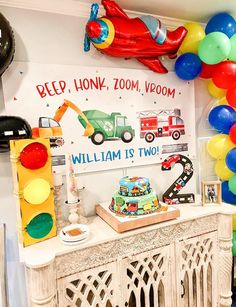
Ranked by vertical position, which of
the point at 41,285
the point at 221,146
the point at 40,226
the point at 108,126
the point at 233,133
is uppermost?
the point at 108,126

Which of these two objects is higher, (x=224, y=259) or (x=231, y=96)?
(x=231, y=96)

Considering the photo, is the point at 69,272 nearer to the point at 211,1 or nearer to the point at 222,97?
the point at 222,97

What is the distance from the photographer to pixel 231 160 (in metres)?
1.90

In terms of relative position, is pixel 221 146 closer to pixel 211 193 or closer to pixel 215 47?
pixel 211 193

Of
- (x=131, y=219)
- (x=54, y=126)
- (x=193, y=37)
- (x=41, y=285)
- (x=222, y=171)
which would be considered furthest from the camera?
(x=222, y=171)

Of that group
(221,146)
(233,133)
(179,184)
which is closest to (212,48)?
(233,133)

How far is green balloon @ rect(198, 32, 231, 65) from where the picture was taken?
5.49 ft

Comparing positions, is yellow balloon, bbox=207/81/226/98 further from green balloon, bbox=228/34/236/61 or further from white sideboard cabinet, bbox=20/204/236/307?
white sideboard cabinet, bbox=20/204/236/307

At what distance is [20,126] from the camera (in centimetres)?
147

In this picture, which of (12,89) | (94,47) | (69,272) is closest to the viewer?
(69,272)

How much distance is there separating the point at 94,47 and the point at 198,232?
1458mm

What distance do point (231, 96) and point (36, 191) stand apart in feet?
4.95

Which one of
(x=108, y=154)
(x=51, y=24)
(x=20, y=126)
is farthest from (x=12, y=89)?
(x=108, y=154)

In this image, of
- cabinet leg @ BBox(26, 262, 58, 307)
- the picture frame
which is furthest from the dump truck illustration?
cabinet leg @ BBox(26, 262, 58, 307)
